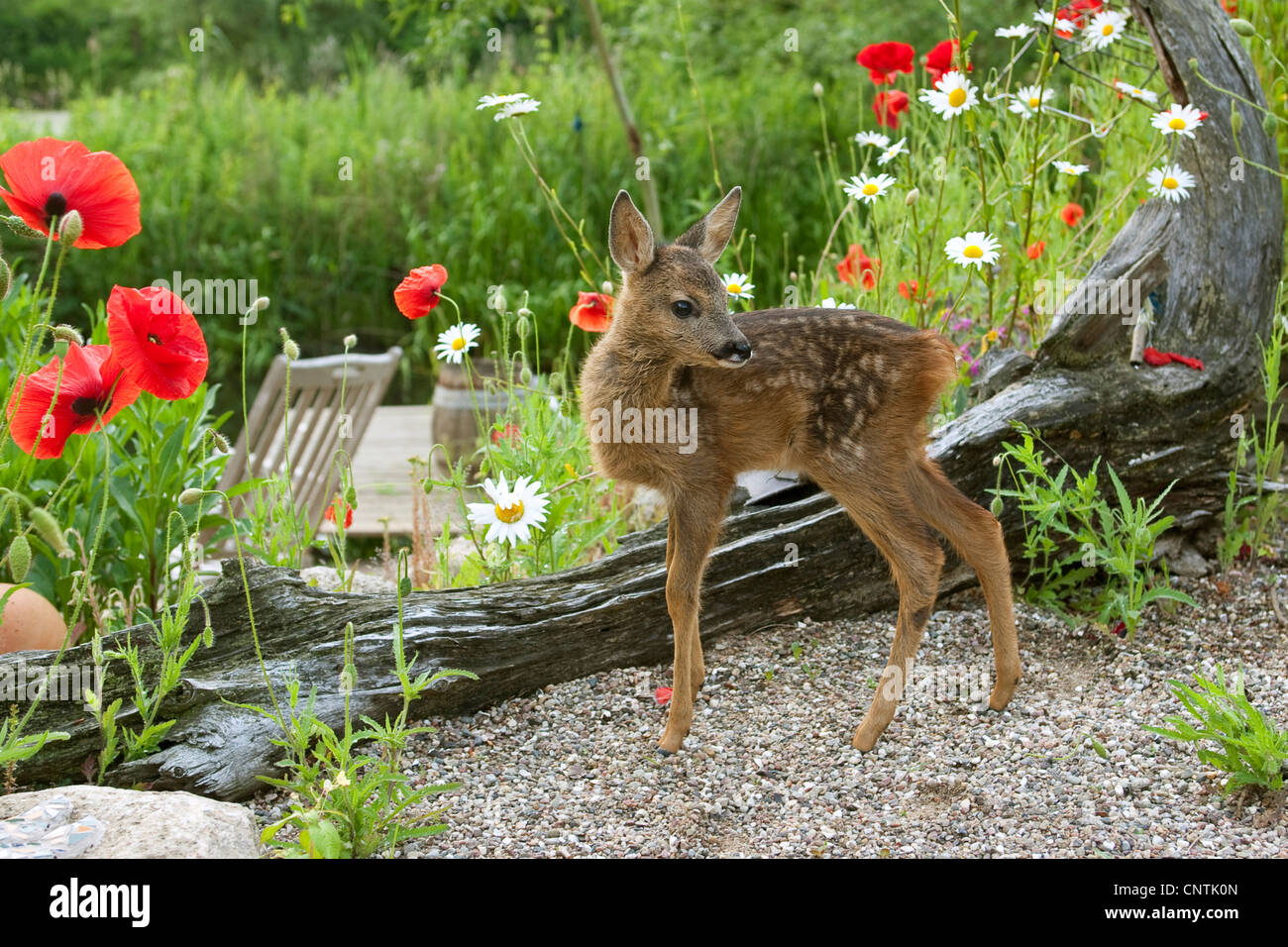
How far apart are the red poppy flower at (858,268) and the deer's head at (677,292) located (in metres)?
1.68

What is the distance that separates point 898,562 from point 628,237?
1155 mm

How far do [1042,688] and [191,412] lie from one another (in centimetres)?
287

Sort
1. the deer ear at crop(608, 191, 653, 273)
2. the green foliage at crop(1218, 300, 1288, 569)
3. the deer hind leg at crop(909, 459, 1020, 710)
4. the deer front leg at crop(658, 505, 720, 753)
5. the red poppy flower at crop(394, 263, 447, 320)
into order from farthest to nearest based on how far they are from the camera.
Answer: the green foliage at crop(1218, 300, 1288, 569) → the red poppy flower at crop(394, 263, 447, 320) → the deer hind leg at crop(909, 459, 1020, 710) → the deer front leg at crop(658, 505, 720, 753) → the deer ear at crop(608, 191, 653, 273)

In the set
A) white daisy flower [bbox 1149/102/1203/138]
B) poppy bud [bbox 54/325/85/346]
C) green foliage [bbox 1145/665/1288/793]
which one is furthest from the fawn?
white daisy flower [bbox 1149/102/1203/138]

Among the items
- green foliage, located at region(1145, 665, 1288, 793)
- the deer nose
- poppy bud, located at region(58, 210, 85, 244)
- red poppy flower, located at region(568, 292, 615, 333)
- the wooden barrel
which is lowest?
the wooden barrel

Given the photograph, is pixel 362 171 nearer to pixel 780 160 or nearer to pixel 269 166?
pixel 269 166

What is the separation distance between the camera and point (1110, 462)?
13.7 feet

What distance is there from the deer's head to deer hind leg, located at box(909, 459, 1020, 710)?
0.79 metres

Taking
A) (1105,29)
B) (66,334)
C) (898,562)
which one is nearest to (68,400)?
(66,334)

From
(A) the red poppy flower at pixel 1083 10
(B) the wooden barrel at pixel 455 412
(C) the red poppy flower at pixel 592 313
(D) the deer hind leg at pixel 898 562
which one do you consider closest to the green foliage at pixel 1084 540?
(D) the deer hind leg at pixel 898 562

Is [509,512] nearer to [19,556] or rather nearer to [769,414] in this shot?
[769,414]

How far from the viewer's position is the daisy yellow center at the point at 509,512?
3336 mm

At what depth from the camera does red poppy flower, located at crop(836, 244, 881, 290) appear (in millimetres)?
5140

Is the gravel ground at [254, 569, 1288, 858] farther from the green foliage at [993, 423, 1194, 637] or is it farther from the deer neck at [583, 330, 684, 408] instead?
the deer neck at [583, 330, 684, 408]
